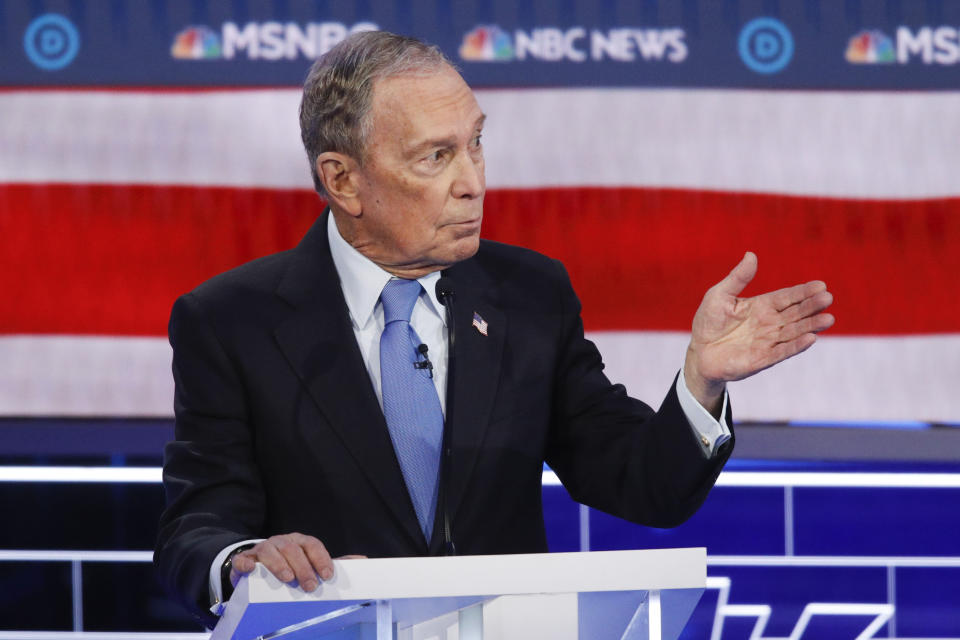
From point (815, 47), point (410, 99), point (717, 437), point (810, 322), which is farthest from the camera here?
point (815, 47)

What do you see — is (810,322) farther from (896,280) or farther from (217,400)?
(896,280)

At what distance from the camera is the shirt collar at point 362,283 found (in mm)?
1792

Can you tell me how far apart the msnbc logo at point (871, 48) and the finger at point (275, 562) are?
2.21 m

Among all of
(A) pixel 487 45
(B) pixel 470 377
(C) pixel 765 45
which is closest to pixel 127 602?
(A) pixel 487 45

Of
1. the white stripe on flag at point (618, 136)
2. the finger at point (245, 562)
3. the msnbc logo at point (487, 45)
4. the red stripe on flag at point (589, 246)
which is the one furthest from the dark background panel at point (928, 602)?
the finger at point (245, 562)

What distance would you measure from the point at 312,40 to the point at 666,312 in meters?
1.08

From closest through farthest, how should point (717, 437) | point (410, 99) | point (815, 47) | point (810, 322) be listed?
point (810, 322), point (717, 437), point (410, 99), point (815, 47)

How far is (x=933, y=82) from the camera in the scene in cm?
293

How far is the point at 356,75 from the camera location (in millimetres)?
1723

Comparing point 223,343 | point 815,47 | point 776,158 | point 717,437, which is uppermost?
point 815,47

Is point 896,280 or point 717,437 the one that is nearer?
point 717,437

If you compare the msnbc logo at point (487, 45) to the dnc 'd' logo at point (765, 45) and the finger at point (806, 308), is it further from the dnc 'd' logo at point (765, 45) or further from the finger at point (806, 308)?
the finger at point (806, 308)

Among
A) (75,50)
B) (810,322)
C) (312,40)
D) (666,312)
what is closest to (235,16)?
(312,40)

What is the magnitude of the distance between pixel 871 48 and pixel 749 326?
5.57ft
